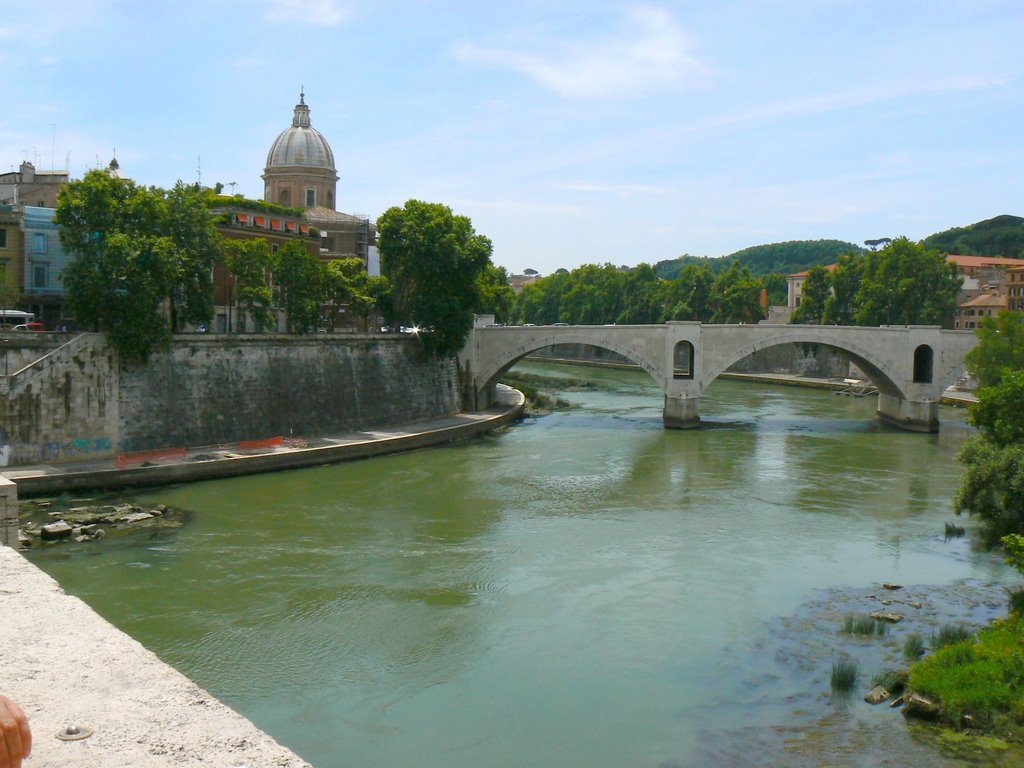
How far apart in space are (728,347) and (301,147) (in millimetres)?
23383

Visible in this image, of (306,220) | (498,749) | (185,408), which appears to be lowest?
(498,749)

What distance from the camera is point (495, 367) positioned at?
36.9 meters

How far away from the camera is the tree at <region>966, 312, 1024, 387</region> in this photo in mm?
25641

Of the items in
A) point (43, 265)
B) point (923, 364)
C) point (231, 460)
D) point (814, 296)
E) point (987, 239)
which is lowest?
point (231, 460)

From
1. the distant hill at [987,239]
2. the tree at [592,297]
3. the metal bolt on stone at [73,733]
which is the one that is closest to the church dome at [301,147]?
the tree at [592,297]

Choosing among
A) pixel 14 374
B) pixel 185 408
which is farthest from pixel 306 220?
pixel 14 374

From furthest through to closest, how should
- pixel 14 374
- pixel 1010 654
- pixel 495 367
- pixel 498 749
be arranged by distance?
1. pixel 495 367
2. pixel 14 374
3. pixel 1010 654
4. pixel 498 749

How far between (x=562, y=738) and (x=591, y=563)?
6428 mm

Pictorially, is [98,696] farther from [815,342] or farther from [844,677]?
[815,342]

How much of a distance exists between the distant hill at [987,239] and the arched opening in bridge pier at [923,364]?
60.6 meters

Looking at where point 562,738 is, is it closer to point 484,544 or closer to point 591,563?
point 591,563

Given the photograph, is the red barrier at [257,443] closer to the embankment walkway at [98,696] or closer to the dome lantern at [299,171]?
the embankment walkway at [98,696]

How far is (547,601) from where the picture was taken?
14773 millimetres

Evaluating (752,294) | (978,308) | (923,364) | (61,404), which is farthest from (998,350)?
(978,308)
